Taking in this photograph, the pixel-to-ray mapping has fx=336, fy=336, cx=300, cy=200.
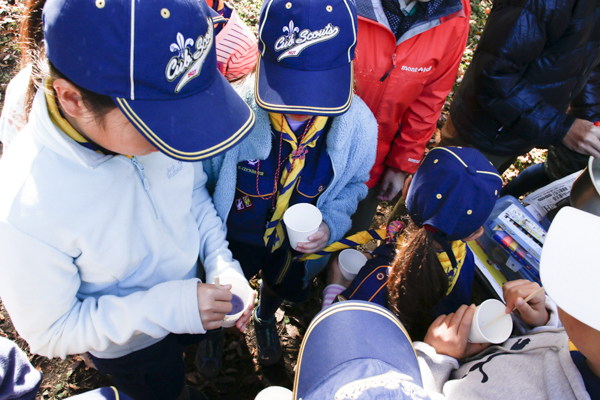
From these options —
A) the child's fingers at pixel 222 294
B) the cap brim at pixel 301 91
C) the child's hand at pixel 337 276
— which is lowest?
the child's hand at pixel 337 276

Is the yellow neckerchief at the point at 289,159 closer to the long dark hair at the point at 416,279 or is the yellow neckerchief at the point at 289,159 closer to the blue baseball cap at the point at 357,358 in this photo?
the long dark hair at the point at 416,279

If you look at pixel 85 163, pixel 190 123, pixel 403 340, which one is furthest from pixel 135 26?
pixel 403 340

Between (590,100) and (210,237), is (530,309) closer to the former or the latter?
(210,237)

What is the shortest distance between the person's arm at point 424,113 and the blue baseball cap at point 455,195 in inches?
33.8

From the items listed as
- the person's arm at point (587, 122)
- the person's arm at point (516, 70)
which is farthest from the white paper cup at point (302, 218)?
the person's arm at point (587, 122)

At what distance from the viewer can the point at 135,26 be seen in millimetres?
937

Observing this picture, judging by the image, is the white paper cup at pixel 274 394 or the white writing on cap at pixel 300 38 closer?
the white paper cup at pixel 274 394

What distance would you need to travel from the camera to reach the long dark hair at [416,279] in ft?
5.80

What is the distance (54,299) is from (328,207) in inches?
60.6

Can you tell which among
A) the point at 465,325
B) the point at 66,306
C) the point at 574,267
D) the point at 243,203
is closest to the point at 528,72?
the point at 465,325

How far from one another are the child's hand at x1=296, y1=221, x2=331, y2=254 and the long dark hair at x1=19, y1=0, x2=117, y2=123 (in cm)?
136

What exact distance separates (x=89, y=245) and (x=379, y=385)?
3.65ft

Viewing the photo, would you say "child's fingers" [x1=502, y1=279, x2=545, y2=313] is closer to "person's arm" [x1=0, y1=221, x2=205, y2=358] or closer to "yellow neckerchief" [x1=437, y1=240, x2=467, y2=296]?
"yellow neckerchief" [x1=437, y1=240, x2=467, y2=296]

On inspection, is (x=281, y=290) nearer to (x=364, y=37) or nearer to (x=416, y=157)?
(x=416, y=157)
